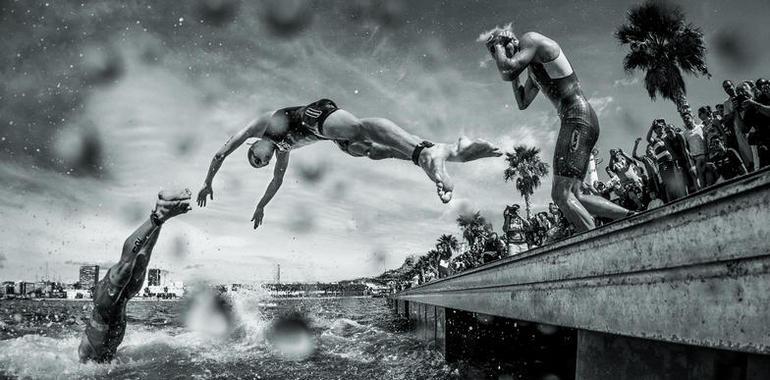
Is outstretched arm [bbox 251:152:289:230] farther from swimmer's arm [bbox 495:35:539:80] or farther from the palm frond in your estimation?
the palm frond

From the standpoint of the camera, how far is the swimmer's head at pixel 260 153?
5195mm

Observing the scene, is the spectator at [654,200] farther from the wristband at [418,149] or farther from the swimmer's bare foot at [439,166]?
the wristband at [418,149]

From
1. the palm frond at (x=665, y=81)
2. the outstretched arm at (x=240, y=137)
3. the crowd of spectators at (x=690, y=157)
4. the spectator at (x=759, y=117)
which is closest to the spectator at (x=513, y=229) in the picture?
the crowd of spectators at (x=690, y=157)

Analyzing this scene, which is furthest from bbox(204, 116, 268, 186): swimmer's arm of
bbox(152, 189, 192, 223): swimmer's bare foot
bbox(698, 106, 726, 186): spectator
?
bbox(698, 106, 726, 186): spectator

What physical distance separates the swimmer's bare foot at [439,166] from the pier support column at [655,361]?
1.48 meters

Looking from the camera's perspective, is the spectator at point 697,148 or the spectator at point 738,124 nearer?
the spectator at point 738,124

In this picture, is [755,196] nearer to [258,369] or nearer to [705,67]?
[258,369]

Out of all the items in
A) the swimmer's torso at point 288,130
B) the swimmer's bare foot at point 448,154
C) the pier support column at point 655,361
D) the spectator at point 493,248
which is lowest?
the pier support column at point 655,361

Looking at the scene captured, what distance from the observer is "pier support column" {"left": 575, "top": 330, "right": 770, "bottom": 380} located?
5.81 ft

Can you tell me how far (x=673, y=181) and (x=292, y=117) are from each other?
5.25 meters

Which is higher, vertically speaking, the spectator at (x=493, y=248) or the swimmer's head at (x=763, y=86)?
the swimmer's head at (x=763, y=86)

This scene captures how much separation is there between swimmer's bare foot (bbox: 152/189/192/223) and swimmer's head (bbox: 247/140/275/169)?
0.88 meters

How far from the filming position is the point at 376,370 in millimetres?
7559

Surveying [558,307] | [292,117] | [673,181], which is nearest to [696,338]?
[558,307]
